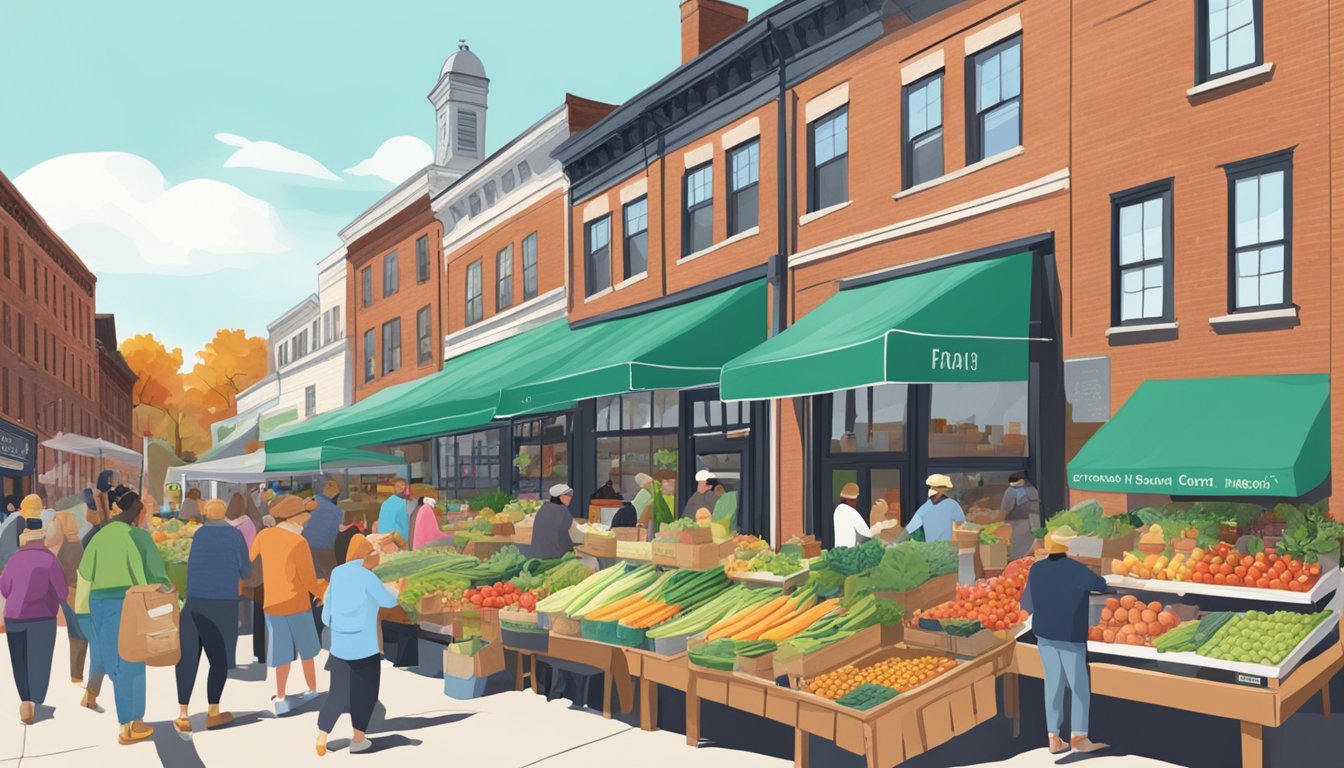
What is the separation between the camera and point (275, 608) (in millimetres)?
10867

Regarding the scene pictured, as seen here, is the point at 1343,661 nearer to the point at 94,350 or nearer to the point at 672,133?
the point at 672,133

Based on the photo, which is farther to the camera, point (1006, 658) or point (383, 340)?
point (383, 340)

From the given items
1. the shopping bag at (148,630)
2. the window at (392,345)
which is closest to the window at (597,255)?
the window at (392,345)

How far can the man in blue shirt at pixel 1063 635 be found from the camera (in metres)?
8.92

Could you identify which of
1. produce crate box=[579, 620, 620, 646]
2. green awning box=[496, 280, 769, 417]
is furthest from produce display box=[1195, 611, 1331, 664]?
green awning box=[496, 280, 769, 417]

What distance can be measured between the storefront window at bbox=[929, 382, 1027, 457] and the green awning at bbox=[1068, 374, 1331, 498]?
2.06 meters

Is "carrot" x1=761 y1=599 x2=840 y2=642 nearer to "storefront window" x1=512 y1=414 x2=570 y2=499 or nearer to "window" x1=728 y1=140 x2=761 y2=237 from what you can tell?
"window" x1=728 y1=140 x2=761 y2=237

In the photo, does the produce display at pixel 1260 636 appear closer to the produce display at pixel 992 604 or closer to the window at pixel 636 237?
the produce display at pixel 992 604

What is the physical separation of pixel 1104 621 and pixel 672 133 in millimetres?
14211

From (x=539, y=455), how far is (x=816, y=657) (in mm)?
18110

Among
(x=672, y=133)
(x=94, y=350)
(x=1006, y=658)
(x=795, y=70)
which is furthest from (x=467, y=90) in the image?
(x=94, y=350)

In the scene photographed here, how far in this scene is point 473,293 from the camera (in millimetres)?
31562

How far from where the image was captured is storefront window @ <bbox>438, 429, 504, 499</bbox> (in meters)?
29.9

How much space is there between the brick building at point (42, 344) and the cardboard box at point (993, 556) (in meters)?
44.4
